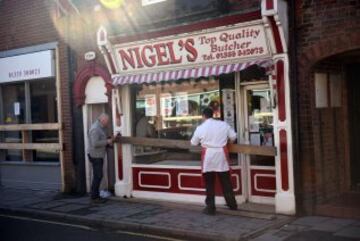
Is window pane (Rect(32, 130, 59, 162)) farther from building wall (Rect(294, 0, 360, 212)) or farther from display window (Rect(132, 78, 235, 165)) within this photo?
building wall (Rect(294, 0, 360, 212))

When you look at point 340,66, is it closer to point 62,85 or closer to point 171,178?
point 171,178

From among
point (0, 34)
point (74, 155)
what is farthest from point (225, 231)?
point (0, 34)

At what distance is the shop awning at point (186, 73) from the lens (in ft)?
32.4

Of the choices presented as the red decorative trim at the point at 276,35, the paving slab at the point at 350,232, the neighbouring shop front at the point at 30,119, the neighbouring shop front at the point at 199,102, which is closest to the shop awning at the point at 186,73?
the neighbouring shop front at the point at 199,102

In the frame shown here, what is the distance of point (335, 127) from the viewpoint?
404 inches

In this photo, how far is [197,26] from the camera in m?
10.4

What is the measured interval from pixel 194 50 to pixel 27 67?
5.48 metres

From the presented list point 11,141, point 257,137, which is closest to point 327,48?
point 257,137

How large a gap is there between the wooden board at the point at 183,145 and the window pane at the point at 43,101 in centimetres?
294

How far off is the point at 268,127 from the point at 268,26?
208cm

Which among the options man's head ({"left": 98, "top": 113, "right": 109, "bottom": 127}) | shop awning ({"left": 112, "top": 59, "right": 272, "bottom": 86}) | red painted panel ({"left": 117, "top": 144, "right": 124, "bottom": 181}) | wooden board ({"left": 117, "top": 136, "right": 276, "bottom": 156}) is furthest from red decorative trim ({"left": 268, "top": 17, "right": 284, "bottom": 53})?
red painted panel ({"left": 117, "top": 144, "right": 124, "bottom": 181})

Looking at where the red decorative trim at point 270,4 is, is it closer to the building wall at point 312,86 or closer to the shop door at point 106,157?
the building wall at point 312,86

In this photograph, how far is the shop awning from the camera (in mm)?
9867

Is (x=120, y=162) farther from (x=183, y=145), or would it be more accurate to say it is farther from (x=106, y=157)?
(x=183, y=145)
